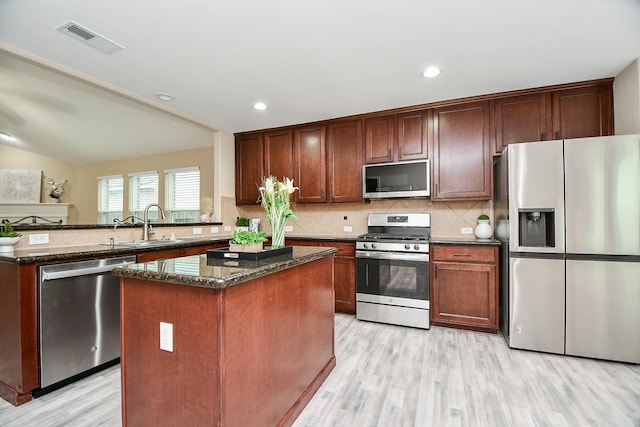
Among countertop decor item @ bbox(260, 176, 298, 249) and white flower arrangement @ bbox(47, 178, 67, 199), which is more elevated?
white flower arrangement @ bbox(47, 178, 67, 199)

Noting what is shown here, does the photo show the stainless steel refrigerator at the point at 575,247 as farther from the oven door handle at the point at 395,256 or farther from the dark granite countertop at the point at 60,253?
the dark granite countertop at the point at 60,253

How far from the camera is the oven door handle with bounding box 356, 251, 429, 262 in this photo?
310cm

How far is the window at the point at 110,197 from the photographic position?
6086 millimetres

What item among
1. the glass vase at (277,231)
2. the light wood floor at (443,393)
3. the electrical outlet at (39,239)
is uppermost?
the glass vase at (277,231)

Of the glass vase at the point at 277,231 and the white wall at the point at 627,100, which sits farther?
the white wall at the point at 627,100

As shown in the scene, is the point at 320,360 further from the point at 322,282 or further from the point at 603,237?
the point at 603,237

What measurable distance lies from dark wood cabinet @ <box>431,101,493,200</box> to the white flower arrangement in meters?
6.39

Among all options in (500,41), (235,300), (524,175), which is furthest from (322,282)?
(500,41)

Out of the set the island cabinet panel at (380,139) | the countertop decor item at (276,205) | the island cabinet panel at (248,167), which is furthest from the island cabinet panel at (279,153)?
the countertop decor item at (276,205)

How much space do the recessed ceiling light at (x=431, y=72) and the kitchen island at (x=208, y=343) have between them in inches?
84.0

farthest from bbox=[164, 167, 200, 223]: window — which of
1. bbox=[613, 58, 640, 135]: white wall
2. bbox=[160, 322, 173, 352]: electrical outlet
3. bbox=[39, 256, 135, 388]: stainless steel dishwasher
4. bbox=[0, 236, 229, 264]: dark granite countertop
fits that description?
bbox=[613, 58, 640, 135]: white wall

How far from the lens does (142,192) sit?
230 inches

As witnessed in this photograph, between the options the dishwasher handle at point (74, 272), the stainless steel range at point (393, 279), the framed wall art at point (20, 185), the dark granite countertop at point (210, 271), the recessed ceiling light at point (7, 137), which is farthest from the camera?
the framed wall art at point (20, 185)

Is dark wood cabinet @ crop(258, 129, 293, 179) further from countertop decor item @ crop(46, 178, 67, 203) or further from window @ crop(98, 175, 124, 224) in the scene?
countertop decor item @ crop(46, 178, 67, 203)
